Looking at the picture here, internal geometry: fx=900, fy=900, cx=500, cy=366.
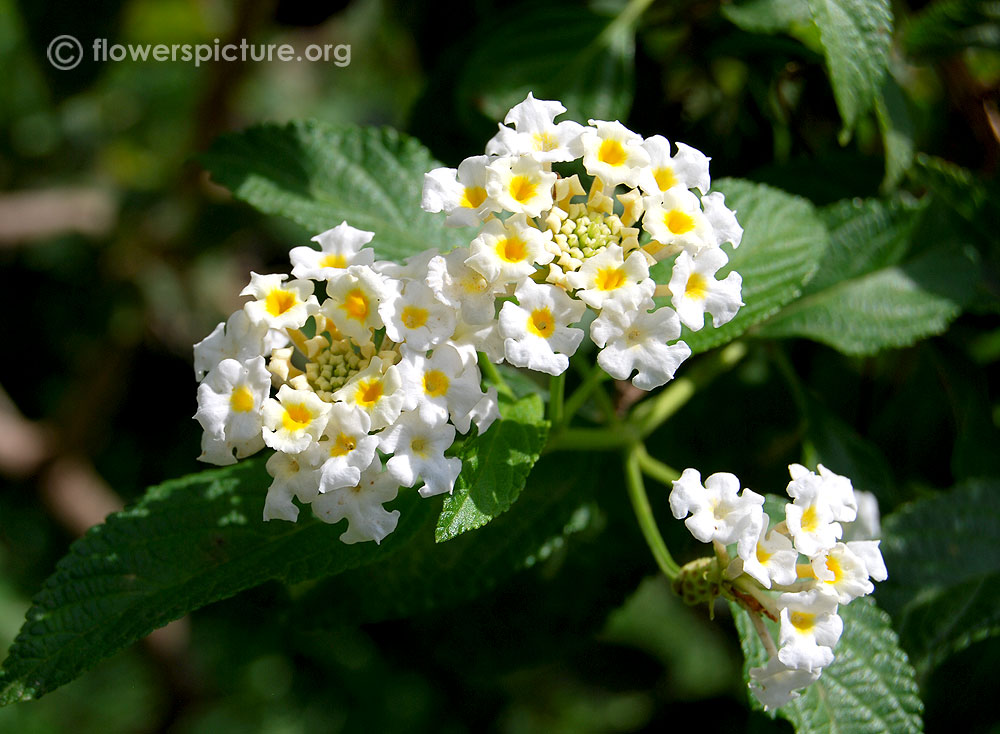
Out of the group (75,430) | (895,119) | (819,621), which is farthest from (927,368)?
(75,430)

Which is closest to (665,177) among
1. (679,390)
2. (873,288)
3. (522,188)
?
(522,188)

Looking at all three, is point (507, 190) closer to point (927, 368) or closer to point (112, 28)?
point (927, 368)

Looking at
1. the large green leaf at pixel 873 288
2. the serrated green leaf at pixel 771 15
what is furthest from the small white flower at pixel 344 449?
the serrated green leaf at pixel 771 15

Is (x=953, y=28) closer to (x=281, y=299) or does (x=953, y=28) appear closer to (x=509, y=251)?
(x=509, y=251)

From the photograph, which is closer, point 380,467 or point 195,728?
point 380,467

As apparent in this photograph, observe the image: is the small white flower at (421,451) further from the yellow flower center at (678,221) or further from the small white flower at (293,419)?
the yellow flower center at (678,221)
